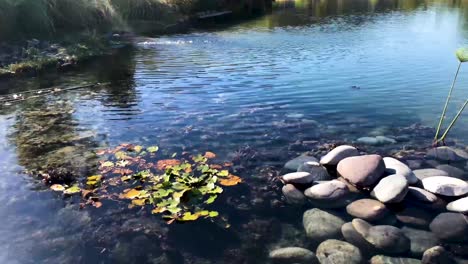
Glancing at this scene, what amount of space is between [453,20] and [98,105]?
31.1 meters

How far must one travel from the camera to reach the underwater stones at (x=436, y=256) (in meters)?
5.76

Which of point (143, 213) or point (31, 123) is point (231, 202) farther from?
point (31, 123)

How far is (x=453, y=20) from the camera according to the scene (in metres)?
33.5

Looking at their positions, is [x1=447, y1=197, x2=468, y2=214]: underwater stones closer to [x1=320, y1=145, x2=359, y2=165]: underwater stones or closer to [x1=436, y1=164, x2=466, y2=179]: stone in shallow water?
[x1=436, y1=164, x2=466, y2=179]: stone in shallow water

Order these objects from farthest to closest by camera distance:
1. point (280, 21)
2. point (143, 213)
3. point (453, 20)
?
point (280, 21) < point (453, 20) < point (143, 213)

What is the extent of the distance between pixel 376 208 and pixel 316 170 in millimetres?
1627

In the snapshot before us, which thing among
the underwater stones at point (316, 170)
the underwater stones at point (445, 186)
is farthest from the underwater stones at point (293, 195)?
the underwater stones at point (445, 186)

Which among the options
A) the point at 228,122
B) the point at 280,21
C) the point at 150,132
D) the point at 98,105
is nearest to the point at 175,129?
the point at 150,132

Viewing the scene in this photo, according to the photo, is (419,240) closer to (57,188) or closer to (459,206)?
(459,206)

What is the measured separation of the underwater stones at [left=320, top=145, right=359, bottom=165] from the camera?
337 inches

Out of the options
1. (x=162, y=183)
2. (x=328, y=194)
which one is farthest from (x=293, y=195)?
(x=162, y=183)

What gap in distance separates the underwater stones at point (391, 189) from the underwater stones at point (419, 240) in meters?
0.74

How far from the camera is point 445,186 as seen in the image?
740 centimetres

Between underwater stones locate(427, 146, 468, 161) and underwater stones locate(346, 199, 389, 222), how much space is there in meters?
2.78
